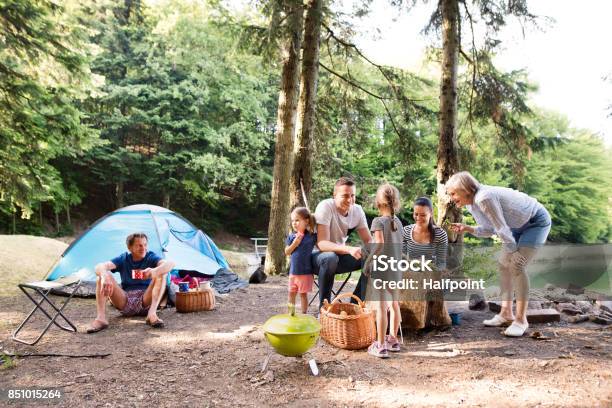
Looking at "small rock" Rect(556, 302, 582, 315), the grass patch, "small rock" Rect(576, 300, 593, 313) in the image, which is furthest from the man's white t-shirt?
the grass patch

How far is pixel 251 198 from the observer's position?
17547 mm

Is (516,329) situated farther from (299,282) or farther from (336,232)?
(299,282)

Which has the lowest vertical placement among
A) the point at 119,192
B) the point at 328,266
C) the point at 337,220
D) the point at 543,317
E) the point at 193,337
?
the point at 193,337

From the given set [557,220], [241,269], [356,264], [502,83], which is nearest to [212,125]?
[241,269]

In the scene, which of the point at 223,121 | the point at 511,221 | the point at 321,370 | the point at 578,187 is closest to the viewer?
the point at 321,370

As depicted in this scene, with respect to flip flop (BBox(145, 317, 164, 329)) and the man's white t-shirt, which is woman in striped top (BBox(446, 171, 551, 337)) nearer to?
the man's white t-shirt

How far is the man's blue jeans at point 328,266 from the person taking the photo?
11.1 ft

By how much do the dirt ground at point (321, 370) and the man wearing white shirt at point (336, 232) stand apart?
21.4 inches

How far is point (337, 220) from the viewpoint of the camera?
3.56 m

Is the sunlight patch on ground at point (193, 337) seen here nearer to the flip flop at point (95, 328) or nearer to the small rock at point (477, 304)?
the flip flop at point (95, 328)

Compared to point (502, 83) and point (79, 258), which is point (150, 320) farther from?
point (502, 83)

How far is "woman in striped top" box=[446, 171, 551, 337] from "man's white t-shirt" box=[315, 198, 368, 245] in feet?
2.58

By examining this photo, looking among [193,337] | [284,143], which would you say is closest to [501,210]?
[193,337]

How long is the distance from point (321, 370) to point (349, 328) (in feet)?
1.38
